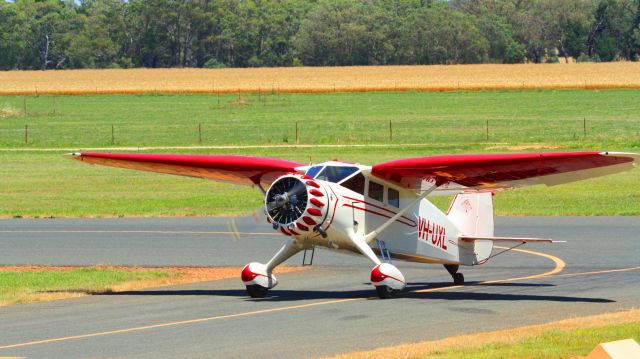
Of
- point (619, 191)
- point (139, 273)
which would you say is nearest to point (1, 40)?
point (619, 191)

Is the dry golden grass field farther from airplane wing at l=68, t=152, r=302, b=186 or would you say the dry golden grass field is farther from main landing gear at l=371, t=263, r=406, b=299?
main landing gear at l=371, t=263, r=406, b=299

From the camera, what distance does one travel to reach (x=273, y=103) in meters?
109

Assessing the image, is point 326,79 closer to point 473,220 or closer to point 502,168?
point 473,220

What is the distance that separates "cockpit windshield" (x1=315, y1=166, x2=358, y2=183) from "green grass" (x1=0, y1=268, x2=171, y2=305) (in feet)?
16.6

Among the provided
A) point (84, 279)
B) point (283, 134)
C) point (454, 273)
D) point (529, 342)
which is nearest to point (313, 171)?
point (454, 273)

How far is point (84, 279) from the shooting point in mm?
23484

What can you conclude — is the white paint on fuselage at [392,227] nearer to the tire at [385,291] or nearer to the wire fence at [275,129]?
the tire at [385,291]

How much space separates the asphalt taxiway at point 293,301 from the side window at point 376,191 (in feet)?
5.60

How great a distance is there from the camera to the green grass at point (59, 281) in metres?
21.4

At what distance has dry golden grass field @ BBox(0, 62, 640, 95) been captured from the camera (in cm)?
12669

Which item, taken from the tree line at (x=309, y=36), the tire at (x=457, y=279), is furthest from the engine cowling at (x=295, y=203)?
the tree line at (x=309, y=36)

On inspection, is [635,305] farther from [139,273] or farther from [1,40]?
[1,40]

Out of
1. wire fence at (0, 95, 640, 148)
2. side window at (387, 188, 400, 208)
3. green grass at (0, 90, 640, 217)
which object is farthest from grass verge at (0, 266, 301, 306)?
wire fence at (0, 95, 640, 148)

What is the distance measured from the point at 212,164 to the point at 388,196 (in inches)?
136
